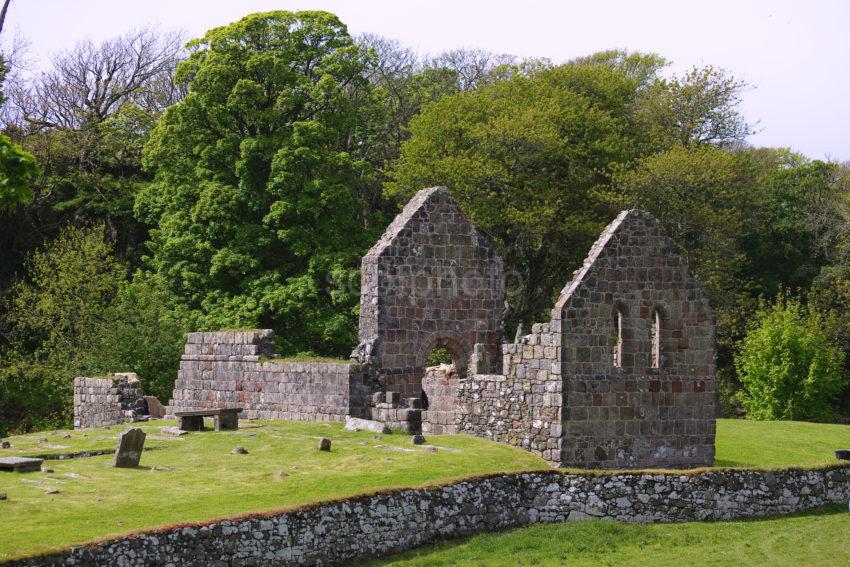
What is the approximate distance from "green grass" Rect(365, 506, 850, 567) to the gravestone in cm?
582

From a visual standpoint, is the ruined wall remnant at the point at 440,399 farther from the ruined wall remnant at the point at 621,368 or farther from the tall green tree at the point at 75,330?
the tall green tree at the point at 75,330

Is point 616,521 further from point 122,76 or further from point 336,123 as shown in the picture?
point 122,76

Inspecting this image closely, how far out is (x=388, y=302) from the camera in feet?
100

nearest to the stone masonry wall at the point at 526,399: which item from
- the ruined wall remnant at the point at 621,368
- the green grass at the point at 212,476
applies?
the ruined wall remnant at the point at 621,368

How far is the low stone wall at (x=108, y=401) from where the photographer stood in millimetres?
33906

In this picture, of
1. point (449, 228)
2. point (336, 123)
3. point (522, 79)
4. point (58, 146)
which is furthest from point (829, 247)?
point (58, 146)

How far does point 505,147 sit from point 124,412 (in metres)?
20.1

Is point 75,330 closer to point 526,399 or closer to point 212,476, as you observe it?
point 526,399

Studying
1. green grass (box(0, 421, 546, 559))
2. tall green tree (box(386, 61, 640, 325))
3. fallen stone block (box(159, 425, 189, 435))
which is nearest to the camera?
green grass (box(0, 421, 546, 559))

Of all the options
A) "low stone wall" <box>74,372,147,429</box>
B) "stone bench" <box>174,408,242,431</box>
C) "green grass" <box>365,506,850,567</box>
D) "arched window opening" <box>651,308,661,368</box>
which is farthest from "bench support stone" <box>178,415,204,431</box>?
"arched window opening" <box>651,308,661,368</box>

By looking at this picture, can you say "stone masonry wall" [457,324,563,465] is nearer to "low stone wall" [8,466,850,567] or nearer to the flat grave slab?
"low stone wall" [8,466,850,567]

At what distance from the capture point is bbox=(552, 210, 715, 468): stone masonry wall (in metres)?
25.1

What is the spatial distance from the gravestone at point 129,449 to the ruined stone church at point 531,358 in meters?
6.38

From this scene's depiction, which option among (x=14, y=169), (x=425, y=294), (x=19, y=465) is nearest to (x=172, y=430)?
(x=19, y=465)
